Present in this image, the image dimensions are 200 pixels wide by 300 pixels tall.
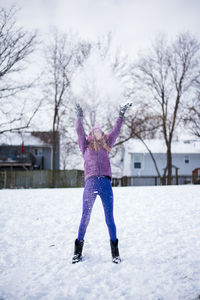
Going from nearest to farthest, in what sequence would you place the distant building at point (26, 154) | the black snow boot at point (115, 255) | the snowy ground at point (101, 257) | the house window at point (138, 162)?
the snowy ground at point (101, 257) → the black snow boot at point (115, 255) → the distant building at point (26, 154) → the house window at point (138, 162)

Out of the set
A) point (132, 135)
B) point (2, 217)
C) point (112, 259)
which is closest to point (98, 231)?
point (112, 259)

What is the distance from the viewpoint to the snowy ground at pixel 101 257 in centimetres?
241

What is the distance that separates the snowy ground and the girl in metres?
0.27

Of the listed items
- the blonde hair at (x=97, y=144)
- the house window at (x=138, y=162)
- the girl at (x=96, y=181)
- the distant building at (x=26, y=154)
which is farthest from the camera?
the house window at (x=138, y=162)

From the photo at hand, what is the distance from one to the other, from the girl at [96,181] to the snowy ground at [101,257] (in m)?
0.27

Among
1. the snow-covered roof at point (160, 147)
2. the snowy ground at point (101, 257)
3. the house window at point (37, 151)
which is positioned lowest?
the snowy ground at point (101, 257)

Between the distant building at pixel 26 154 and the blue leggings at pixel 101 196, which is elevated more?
the distant building at pixel 26 154

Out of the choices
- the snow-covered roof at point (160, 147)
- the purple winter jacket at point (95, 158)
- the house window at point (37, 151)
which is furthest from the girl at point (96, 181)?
the house window at point (37, 151)

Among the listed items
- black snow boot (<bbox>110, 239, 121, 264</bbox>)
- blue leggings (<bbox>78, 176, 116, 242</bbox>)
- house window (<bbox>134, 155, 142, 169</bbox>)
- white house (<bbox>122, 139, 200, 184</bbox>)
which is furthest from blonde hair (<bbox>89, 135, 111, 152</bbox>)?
house window (<bbox>134, 155, 142, 169</bbox>)

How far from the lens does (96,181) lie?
3281 mm

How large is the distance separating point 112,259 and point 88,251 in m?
0.53

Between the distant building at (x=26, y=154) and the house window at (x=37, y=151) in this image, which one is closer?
the distant building at (x=26, y=154)

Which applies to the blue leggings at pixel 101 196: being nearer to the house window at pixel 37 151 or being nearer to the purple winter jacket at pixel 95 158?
the purple winter jacket at pixel 95 158

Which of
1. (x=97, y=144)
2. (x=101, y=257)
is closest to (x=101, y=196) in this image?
(x=97, y=144)
